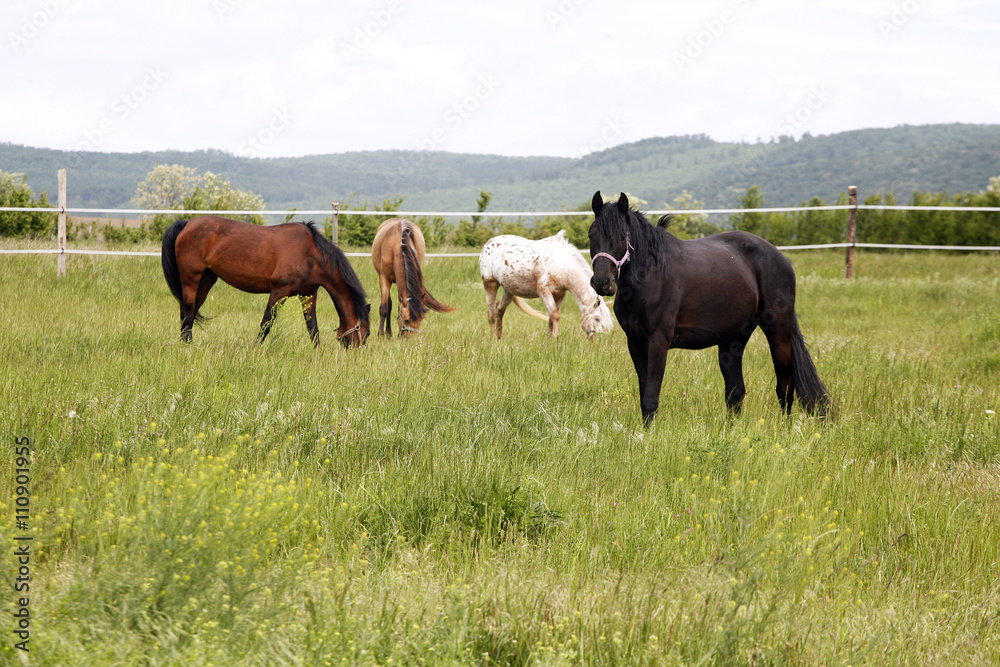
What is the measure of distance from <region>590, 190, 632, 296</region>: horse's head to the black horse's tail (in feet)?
5.44

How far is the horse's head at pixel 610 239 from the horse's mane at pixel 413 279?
14.4ft

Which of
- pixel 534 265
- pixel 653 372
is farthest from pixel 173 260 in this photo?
pixel 653 372

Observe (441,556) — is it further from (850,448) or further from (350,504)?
(850,448)

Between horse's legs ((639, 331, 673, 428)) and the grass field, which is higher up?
horse's legs ((639, 331, 673, 428))

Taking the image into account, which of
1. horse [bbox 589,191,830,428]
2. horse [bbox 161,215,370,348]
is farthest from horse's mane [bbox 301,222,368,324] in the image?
horse [bbox 589,191,830,428]

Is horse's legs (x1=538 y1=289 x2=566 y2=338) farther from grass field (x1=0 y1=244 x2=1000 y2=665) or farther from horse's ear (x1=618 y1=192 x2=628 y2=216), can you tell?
horse's ear (x1=618 y1=192 x2=628 y2=216)

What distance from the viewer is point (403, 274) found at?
9.16 metres

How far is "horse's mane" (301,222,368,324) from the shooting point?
7523 mm

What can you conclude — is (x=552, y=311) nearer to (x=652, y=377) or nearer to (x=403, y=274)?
(x=403, y=274)

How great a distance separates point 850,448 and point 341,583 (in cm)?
334

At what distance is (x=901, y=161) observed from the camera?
125 metres

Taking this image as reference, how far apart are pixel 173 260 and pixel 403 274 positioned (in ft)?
8.92

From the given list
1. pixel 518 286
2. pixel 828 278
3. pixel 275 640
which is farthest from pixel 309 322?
pixel 828 278

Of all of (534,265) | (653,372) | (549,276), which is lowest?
(653,372)
